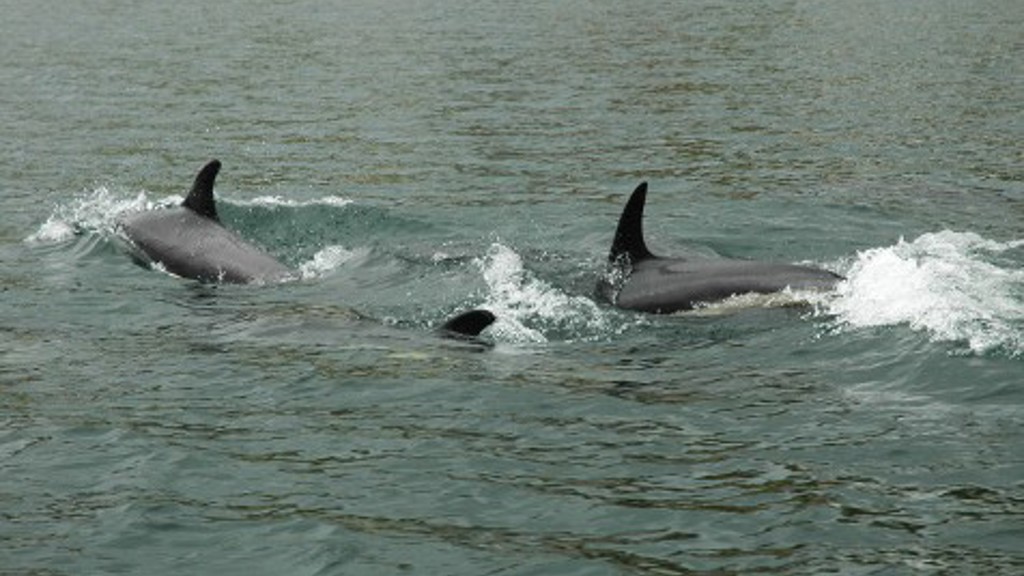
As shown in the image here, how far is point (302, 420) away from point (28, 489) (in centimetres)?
233

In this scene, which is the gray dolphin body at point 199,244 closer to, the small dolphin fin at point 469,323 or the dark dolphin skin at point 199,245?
the dark dolphin skin at point 199,245

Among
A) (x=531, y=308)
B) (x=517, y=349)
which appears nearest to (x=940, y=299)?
(x=517, y=349)

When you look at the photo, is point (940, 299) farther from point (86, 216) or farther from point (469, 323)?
point (86, 216)

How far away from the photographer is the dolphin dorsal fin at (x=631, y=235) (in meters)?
17.1

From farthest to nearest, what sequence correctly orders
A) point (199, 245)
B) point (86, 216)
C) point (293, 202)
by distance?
1. point (293, 202)
2. point (86, 216)
3. point (199, 245)

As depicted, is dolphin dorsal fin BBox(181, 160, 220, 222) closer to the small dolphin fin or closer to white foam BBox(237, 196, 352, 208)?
white foam BBox(237, 196, 352, 208)

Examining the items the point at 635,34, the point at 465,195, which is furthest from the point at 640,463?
the point at 635,34

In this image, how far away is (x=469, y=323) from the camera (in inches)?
602

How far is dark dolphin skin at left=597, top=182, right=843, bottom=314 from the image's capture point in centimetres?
1638

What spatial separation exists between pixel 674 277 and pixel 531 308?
1458 millimetres

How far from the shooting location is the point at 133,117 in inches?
1363

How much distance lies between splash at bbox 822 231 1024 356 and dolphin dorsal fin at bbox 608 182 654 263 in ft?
7.09

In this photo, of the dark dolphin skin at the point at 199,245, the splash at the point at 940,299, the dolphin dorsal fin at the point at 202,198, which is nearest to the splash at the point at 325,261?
the dark dolphin skin at the point at 199,245

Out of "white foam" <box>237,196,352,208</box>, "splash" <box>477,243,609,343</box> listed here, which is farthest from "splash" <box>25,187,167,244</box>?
"splash" <box>477,243,609,343</box>
